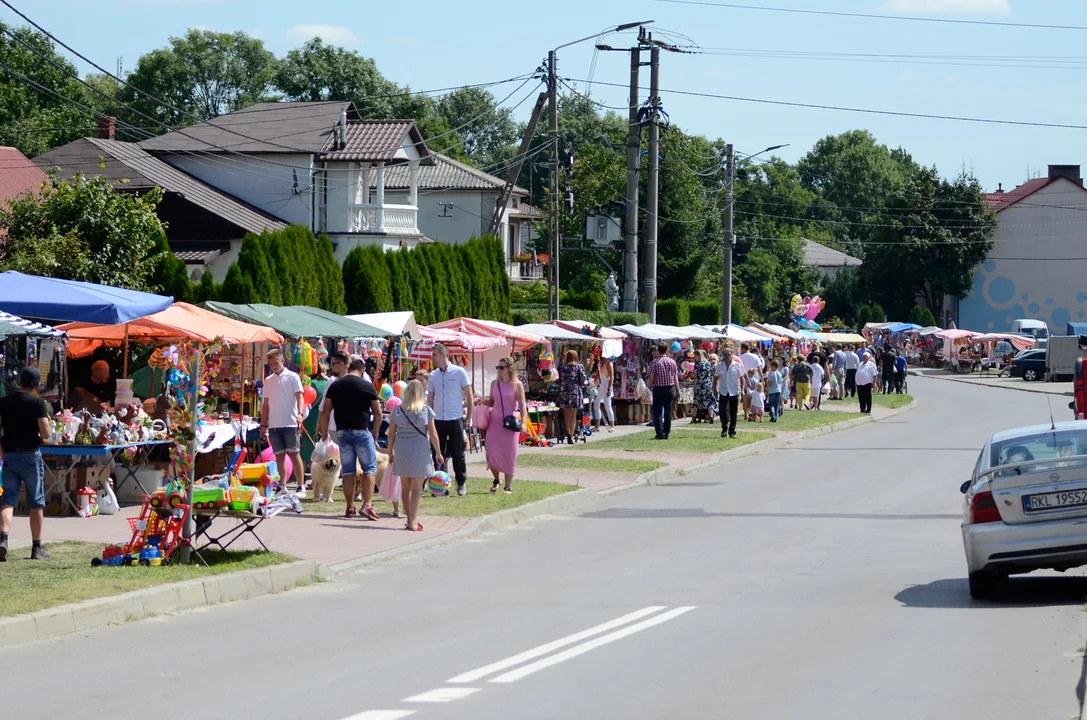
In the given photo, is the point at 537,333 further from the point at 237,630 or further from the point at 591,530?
the point at 237,630

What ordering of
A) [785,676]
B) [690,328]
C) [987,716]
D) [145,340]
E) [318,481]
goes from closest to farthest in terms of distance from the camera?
[987,716] < [785,676] < [318,481] < [145,340] < [690,328]

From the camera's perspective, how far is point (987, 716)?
712cm

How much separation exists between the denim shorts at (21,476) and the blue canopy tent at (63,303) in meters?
3.83

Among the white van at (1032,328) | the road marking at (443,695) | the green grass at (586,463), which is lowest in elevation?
the road marking at (443,695)

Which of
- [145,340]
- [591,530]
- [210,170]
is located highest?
[210,170]

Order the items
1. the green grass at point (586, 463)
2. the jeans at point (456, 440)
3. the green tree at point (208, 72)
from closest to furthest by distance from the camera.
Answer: the jeans at point (456, 440), the green grass at point (586, 463), the green tree at point (208, 72)

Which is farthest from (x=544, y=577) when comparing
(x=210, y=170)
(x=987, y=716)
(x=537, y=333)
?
(x=210, y=170)

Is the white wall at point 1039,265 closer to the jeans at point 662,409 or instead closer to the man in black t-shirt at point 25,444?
the jeans at point 662,409

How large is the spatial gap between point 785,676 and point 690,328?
32193 mm

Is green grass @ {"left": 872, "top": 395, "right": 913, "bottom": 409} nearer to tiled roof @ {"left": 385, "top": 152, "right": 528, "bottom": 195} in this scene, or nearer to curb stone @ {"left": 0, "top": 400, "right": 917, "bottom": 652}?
tiled roof @ {"left": 385, "top": 152, "right": 528, "bottom": 195}

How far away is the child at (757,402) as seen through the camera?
35.6 meters

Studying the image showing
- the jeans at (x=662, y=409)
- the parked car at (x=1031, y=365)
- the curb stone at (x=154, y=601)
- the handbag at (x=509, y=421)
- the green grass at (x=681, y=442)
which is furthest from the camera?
the parked car at (x=1031, y=365)

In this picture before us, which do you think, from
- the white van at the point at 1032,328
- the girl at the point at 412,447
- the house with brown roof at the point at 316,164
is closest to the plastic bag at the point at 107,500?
the girl at the point at 412,447

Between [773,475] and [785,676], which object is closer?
[785,676]
